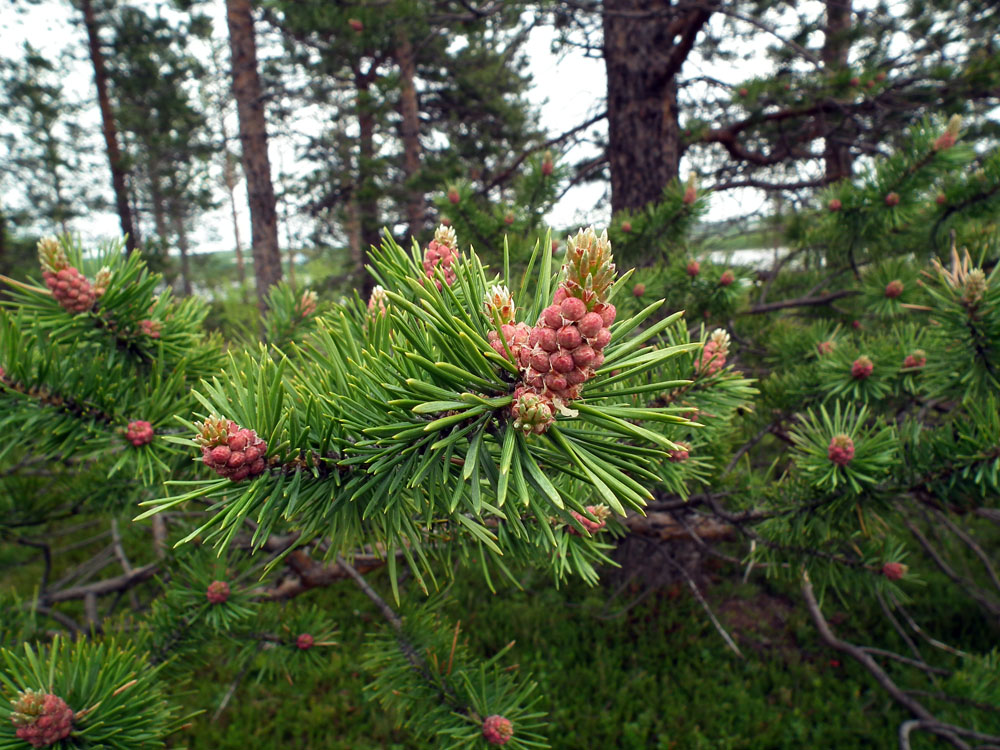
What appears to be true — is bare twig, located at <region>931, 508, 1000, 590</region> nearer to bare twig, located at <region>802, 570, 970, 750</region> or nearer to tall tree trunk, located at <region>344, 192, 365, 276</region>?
bare twig, located at <region>802, 570, 970, 750</region>

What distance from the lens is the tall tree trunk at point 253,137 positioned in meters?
5.59

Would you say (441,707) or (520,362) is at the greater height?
(520,362)

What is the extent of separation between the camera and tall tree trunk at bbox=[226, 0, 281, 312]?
5590mm

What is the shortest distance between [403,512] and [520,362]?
0.73 ft

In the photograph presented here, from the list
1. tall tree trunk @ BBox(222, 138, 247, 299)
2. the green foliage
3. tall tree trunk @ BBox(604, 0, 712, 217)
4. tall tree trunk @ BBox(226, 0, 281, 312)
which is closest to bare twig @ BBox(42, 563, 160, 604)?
the green foliage

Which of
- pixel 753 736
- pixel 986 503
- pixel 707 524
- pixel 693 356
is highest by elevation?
pixel 693 356

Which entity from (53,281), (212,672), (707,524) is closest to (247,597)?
(53,281)

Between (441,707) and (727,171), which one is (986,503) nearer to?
(441,707)

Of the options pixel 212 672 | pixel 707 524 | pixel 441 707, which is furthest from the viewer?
pixel 212 672

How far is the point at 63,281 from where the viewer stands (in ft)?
2.69

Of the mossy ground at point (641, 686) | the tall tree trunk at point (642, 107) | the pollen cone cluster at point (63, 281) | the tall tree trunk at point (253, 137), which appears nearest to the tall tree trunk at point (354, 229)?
the tall tree trunk at point (253, 137)

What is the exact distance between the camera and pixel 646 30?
3127 mm

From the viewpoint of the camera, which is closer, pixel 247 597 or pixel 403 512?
pixel 403 512

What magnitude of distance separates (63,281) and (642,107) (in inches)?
124
